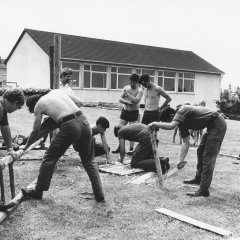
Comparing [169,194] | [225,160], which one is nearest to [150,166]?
[169,194]

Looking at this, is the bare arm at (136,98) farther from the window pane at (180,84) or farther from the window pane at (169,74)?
the window pane at (180,84)

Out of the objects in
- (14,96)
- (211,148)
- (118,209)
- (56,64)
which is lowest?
(118,209)

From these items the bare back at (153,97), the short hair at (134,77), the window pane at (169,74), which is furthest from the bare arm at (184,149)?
the window pane at (169,74)

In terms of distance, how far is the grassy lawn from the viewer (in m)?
4.76

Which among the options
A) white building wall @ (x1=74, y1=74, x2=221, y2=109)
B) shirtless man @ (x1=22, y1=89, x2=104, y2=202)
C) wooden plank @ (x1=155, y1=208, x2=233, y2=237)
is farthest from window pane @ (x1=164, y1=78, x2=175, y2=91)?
wooden plank @ (x1=155, y1=208, x2=233, y2=237)

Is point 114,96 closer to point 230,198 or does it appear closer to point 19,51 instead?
point 19,51

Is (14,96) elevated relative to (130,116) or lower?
elevated

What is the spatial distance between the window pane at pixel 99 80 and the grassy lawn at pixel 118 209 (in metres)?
23.1

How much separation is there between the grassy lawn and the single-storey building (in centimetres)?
2055

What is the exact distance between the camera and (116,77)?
32.5 meters

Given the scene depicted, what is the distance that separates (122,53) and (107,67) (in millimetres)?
3240

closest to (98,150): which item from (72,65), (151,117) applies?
(151,117)

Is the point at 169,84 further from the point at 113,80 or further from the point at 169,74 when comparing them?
the point at 113,80

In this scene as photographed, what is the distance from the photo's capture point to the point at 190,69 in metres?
36.6
